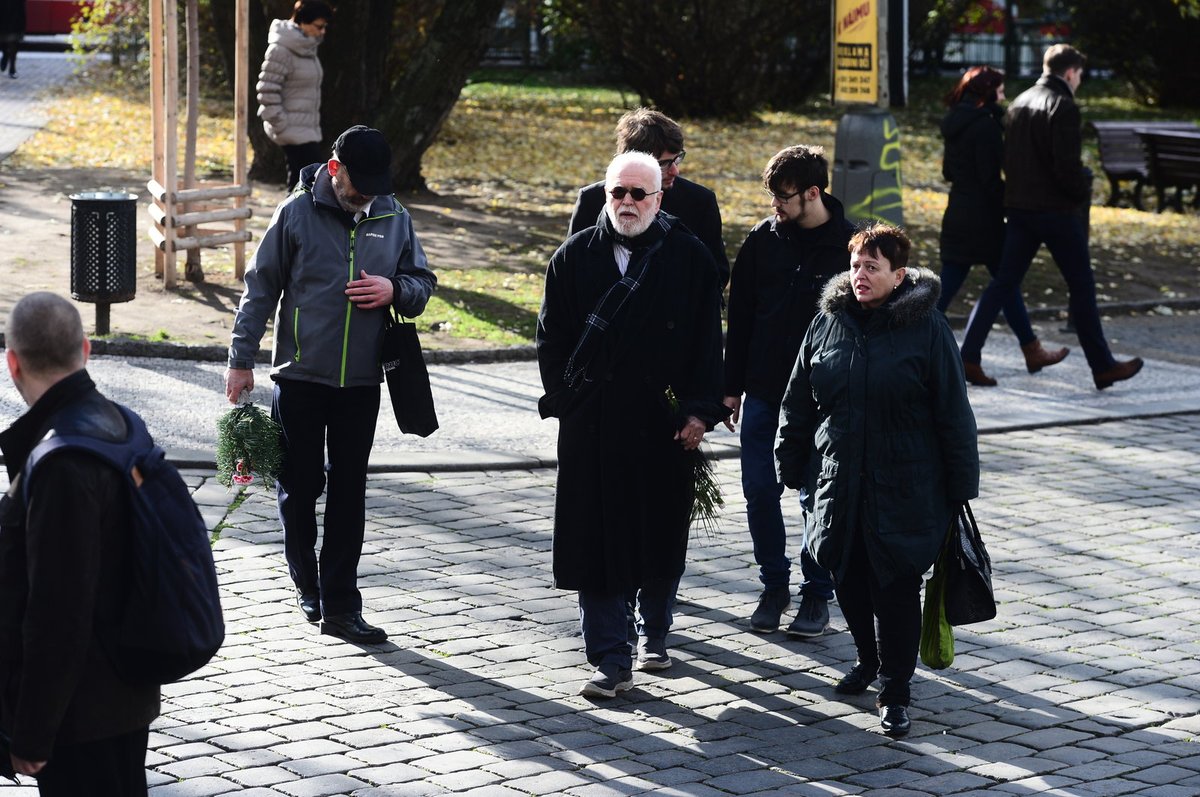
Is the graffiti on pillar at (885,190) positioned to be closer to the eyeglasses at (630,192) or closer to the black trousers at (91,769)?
the eyeglasses at (630,192)

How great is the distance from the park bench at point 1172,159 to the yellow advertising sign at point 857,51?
955 cm

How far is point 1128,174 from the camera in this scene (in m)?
20.6

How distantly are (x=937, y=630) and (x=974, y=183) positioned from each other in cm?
600

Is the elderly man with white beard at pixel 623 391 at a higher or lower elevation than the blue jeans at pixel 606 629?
higher

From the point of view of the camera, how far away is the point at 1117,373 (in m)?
11.2

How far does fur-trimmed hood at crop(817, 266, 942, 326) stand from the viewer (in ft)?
18.4

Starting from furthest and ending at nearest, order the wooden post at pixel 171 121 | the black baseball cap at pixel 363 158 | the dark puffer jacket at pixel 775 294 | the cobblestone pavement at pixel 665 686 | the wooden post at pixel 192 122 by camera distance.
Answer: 1. the wooden post at pixel 192 122
2. the wooden post at pixel 171 121
3. the dark puffer jacket at pixel 775 294
4. the black baseball cap at pixel 363 158
5. the cobblestone pavement at pixel 665 686

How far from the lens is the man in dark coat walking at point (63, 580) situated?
11.6 feet

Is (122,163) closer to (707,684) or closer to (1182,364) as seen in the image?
(1182,364)

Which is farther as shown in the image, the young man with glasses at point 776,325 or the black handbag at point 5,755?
the young man with glasses at point 776,325

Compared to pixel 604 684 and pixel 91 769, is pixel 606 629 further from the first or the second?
pixel 91 769

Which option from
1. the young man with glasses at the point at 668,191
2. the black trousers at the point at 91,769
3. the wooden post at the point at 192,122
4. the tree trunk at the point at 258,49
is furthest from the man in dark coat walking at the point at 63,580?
the tree trunk at the point at 258,49

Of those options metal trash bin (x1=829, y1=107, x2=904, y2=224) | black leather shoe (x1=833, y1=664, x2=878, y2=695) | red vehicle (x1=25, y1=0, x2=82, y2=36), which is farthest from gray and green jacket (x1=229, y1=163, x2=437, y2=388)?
red vehicle (x1=25, y1=0, x2=82, y2=36)

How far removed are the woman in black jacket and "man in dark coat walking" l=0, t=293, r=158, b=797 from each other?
27.0 feet
